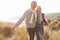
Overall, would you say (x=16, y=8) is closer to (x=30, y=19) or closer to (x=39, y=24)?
(x=30, y=19)

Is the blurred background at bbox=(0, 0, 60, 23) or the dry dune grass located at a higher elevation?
the blurred background at bbox=(0, 0, 60, 23)

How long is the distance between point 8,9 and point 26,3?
183 millimetres

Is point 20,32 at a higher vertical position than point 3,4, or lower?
lower

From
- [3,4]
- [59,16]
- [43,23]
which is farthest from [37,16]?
[3,4]

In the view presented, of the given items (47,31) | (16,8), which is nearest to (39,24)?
(47,31)

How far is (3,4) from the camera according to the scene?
1551mm

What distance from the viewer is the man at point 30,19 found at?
5.12 feet

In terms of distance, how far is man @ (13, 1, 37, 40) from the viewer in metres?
1.56

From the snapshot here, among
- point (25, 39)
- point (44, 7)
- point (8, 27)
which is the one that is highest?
point (44, 7)

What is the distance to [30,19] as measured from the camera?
1.57 meters

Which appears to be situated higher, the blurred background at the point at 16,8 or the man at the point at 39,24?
the blurred background at the point at 16,8

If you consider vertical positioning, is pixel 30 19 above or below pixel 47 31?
above

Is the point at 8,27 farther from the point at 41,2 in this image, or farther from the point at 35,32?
the point at 41,2

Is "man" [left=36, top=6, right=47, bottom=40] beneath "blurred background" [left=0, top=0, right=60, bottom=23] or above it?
beneath
